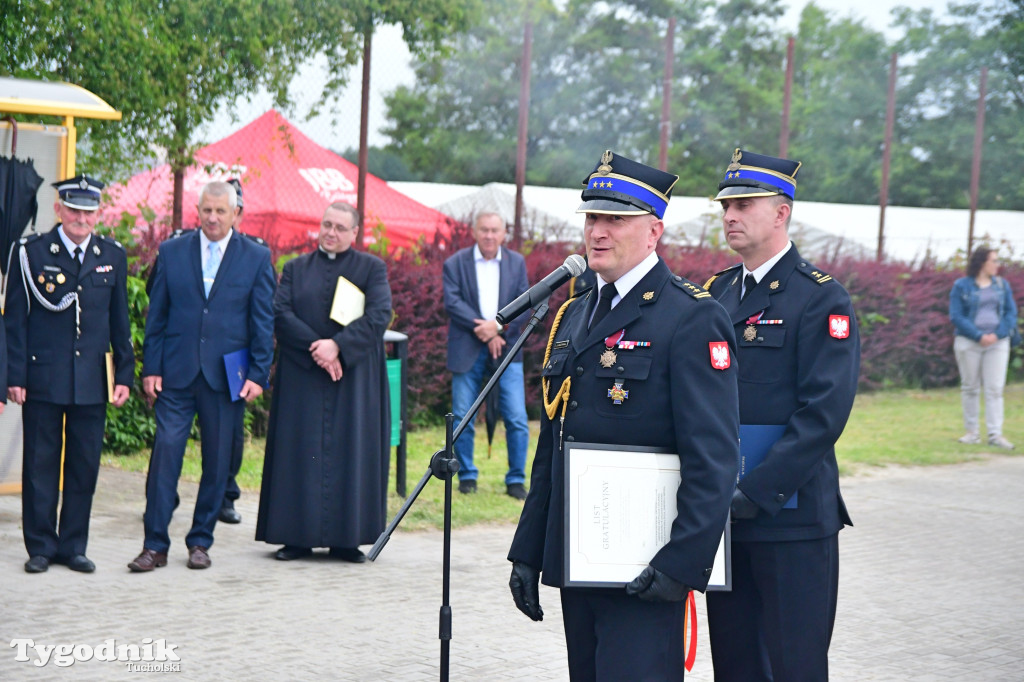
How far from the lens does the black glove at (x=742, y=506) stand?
3.78 m

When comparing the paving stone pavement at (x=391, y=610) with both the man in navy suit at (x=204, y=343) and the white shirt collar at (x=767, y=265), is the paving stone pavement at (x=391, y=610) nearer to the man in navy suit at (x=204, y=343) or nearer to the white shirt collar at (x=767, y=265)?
the man in navy suit at (x=204, y=343)

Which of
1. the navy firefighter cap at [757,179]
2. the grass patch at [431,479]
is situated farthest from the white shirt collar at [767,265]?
the grass patch at [431,479]

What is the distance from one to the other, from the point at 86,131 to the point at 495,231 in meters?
3.47

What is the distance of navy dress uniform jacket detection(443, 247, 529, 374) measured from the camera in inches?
380

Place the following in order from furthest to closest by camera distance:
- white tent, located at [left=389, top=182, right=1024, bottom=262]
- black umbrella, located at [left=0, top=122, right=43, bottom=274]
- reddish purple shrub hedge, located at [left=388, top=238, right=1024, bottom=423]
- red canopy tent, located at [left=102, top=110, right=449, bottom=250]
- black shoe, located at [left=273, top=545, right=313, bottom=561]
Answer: white tent, located at [left=389, top=182, right=1024, bottom=262], reddish purple shrub hedge, located at [left=388, top=238, right=1024, bottom=423], red canopy tent, located at [left=102, top=110, right=449, bottom=250], black umbrella, located at [left=0, top=122, right=43, bottom=274], black shoe, located at [left=273, top=545, right=313, bottom=561]

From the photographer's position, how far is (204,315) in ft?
23.8

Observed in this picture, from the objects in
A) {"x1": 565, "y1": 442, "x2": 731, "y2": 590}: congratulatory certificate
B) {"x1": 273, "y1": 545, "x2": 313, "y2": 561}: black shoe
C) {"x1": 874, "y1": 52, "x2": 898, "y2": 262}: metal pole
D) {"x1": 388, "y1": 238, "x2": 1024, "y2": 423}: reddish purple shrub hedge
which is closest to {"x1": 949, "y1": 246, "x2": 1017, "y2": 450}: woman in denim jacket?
{"x1": 388, "y1": 238, "x2": 1024, "y2": 423}: reddish purple shrub hedge

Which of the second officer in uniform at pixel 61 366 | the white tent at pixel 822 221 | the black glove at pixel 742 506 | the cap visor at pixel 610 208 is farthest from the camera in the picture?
the white tent at pixel 822 221

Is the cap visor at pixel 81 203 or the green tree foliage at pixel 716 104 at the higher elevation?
the green tree foliage at pixel 716 104

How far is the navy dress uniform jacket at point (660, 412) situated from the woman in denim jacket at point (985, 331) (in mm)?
10769

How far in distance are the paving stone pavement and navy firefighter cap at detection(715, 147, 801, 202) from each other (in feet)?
7.67

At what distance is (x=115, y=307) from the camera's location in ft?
24.0

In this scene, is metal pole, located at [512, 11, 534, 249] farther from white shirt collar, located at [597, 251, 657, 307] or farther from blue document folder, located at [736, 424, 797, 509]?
white shirt collar, located at [597, 251, 657, 307]

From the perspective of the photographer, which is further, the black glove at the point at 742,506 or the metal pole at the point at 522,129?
the metal pole at the point at 522,129
